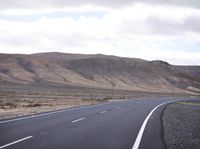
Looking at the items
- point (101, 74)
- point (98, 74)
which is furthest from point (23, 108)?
point (101, 74)

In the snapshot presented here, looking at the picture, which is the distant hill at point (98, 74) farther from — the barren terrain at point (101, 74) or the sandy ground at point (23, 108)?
the sandy ground at point (23, 108)

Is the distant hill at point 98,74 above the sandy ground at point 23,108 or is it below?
above

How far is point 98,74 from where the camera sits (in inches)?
6339

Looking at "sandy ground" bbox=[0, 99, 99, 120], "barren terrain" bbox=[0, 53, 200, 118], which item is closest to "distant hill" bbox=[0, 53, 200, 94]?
"barren terrain" bbox=[0, 53, 200, 118]

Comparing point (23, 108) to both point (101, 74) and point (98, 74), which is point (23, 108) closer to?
point (98, 74)

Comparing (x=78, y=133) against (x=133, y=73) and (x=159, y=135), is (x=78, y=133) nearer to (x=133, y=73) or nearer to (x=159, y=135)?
(x=159, y=135)

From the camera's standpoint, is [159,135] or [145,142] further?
[159,135]

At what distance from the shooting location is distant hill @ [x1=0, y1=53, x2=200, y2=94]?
142 metres

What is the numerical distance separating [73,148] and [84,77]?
144m

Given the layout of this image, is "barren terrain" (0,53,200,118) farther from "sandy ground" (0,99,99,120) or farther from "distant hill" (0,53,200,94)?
"sandy ground" (0,99,99,120)

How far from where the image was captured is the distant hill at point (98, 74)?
142 meters

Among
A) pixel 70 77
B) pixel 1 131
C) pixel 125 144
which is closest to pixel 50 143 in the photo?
pixel 125 144

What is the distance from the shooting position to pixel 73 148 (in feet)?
38.7

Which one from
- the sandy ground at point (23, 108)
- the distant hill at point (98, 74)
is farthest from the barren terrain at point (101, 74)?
the sandy ground at point (23, 108)
